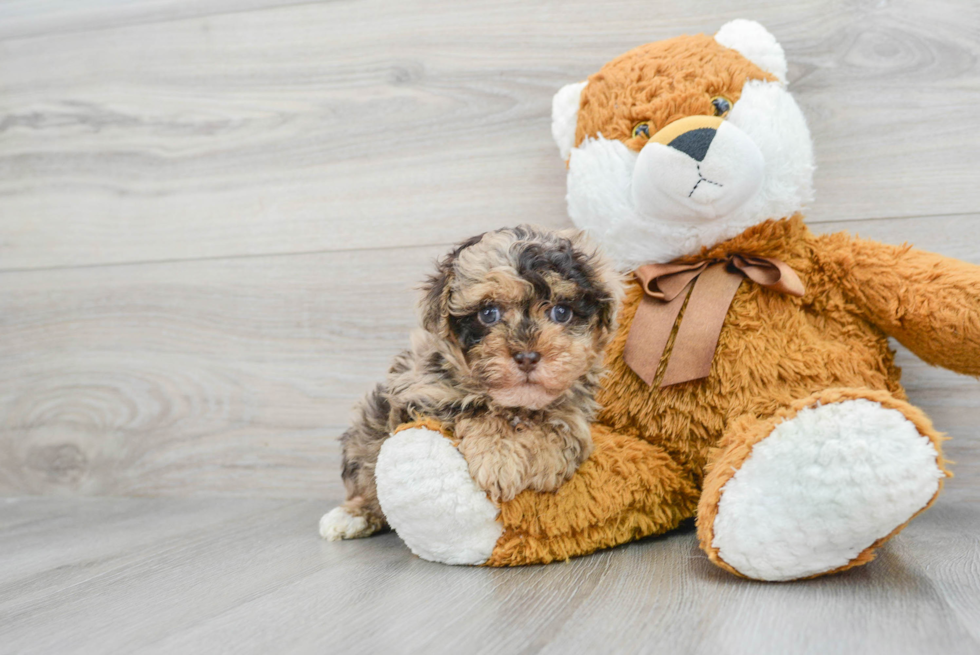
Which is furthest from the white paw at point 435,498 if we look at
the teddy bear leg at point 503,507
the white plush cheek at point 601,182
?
the white plush cheek at point 601,182

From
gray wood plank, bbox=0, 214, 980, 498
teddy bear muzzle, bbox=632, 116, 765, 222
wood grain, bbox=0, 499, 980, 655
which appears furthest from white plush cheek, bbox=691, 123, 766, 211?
gray wood plank, bbox=0, 214, 980, 498

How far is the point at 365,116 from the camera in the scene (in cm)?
123

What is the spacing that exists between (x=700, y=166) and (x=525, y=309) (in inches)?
10.4

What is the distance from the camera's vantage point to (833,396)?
0.68 m

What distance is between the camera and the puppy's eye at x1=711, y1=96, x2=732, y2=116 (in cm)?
85

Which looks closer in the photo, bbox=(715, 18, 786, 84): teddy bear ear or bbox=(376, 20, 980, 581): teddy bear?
bbox=(376, 20, 980, 581): teddy bear

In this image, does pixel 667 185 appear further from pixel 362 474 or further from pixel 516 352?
pixel 362 474

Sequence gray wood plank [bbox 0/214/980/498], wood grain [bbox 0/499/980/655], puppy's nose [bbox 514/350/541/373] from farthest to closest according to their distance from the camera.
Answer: gray wood plank [bbox 0/214/980/498], puppy's nose [bbox 514/350/541/373], wood grain [bbox 0/499/980/655]

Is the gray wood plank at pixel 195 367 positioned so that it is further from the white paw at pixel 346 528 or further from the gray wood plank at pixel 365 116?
the white paw at pixel 346 528

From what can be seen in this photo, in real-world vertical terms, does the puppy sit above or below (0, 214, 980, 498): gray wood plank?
above

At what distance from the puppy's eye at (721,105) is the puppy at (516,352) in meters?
0.24

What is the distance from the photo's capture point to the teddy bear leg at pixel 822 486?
64 cm

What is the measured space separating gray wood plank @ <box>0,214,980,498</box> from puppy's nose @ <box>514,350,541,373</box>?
20.6 inches

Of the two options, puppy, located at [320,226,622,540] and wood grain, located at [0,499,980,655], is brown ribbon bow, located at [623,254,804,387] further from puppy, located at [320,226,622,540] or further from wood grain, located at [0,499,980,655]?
wood grain, located at [0,499,980,655]
